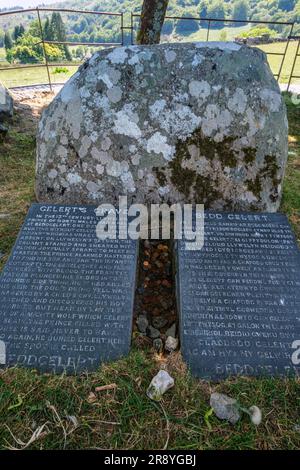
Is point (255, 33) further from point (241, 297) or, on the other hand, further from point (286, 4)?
point (286, 4)

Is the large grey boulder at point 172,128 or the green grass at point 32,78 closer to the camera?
the large grey boulder at point 172,128

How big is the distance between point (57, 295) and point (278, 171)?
2225 mm

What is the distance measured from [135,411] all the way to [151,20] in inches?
240

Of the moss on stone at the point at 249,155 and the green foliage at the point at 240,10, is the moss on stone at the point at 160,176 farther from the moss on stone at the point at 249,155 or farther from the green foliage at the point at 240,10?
the green foliage at the point at 240,10

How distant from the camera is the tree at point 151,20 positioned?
5633 millimetres

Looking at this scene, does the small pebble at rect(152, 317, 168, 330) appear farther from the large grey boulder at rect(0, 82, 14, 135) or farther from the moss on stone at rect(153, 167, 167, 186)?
the large grey boulder at rect(0, 82, 14, 135)

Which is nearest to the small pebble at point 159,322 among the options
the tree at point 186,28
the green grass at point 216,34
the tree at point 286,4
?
the green grass at point 216,34

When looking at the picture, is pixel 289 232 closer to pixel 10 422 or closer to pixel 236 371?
pixel 236 371

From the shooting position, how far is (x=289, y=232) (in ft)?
9.32

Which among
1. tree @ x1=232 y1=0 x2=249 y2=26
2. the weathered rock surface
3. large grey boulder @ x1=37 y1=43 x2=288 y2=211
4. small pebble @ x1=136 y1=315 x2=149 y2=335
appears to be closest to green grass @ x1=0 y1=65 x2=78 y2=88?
large grey boulder @ x1=37 y1=43 x2=288 y2=211

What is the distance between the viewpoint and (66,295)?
7.63ft

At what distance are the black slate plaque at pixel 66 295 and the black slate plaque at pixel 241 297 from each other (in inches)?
17.0

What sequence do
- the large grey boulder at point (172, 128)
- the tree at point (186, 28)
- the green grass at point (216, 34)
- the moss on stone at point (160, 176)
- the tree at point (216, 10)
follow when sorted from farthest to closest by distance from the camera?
the tree at point (186, 28) → the tree at point (216, 10) → the green grass at point (216, 34) → the moss on stone at point (160, 176) → the large grey boulder at point (172, 128)
